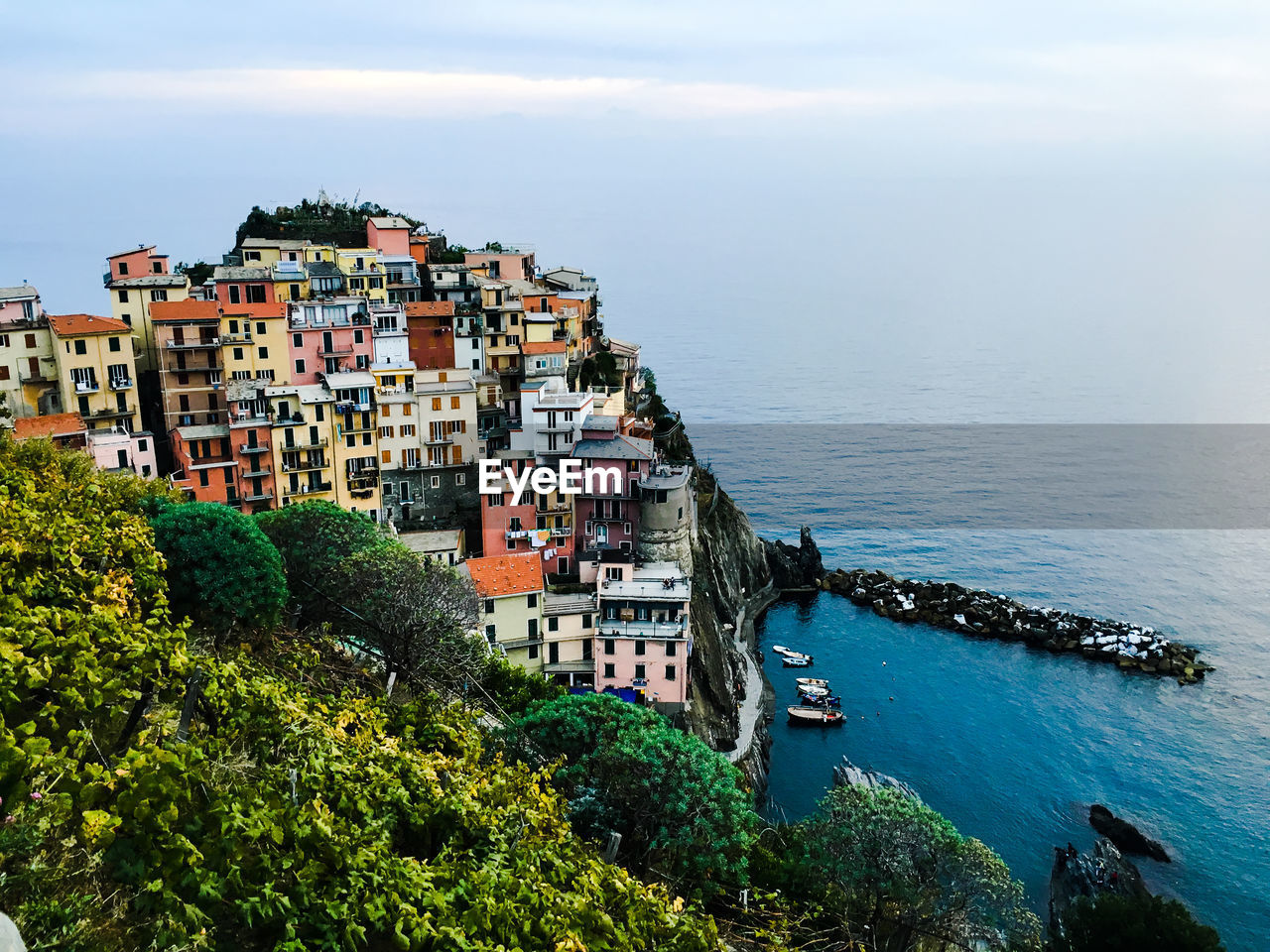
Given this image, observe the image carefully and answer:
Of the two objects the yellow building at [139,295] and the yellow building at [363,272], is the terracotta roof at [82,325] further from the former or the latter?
the yellow building at [363,272]

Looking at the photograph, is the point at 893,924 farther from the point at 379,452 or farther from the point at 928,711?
the point at 379,452

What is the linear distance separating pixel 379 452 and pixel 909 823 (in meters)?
28.9

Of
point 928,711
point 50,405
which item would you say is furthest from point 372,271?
point 928,711

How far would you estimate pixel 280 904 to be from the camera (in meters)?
7.46

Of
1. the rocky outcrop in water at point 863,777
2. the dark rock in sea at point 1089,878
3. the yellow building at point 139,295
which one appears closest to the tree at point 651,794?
the dark rock in sea at point 1089,878

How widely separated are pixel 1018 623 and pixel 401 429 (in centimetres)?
3778

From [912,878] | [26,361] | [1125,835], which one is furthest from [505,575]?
[1125,835]

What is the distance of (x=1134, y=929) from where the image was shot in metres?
24.0

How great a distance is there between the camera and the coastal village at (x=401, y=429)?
37.0 m


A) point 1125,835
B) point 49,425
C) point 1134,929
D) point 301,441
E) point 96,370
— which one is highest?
point 96,370

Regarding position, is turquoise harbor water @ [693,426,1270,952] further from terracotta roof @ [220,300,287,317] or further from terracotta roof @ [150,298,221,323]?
terracotta roof @ [150,298,221,323]

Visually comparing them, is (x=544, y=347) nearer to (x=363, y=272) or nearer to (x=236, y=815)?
(x=363, y=272)

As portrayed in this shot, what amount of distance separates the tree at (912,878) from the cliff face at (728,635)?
13.3m

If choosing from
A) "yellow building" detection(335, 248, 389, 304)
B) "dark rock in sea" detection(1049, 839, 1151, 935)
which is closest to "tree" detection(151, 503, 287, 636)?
"dark rock in sea" detection(1049, 839, 1151, 935)
